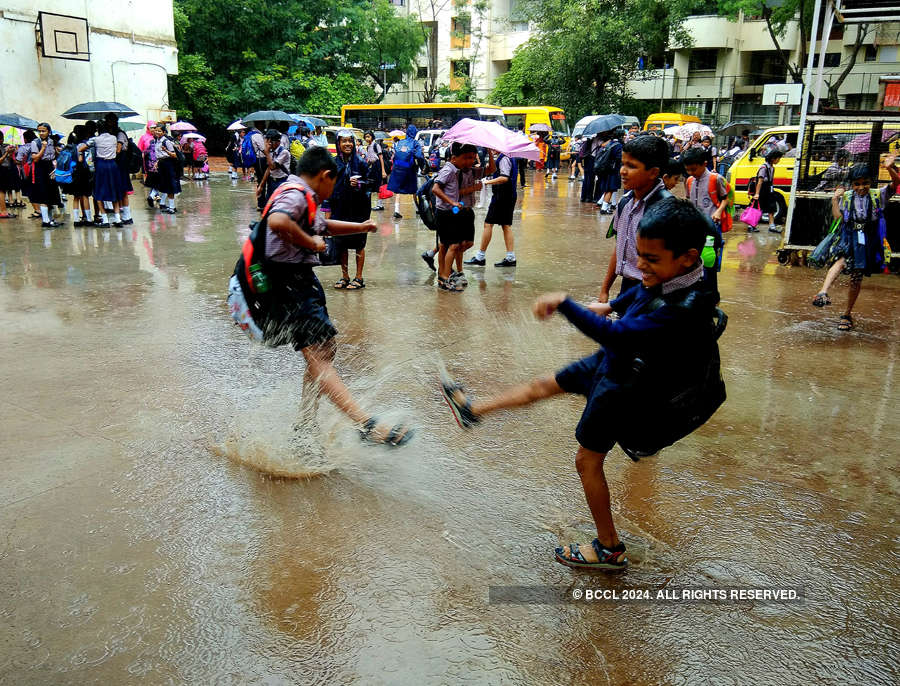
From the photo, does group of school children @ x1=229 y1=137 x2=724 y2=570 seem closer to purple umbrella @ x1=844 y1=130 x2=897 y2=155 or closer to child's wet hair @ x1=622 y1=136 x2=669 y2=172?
child's wet hair @ x1=622 y1=136 x2=669 y2=172

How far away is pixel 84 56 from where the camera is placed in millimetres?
21422

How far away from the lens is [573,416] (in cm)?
457

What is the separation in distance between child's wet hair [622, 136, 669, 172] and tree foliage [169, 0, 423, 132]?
3290cm

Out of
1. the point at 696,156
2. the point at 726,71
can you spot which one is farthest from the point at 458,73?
the point at 696,156

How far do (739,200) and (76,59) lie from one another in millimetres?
18705

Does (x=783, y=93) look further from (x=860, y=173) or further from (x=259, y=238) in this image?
(x=259, y=238)

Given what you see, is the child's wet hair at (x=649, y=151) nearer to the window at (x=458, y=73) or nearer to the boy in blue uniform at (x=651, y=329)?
the boy in blue uniform at (x=651, y=329)

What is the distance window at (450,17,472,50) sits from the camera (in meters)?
45.6

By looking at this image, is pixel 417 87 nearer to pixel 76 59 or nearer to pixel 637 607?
pixel 76 59

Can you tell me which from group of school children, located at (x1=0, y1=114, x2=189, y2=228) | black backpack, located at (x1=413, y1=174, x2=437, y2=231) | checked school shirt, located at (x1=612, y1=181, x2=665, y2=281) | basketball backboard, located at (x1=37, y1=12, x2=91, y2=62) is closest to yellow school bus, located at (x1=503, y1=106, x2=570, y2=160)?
basketball backboard, located at (x1=37, y1=12, x2=91, y2=62)

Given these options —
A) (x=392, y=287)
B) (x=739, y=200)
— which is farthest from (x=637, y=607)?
(x=739, y=200)

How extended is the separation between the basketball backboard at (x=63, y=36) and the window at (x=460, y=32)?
2855 centimetres

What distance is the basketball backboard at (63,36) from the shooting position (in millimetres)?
20547

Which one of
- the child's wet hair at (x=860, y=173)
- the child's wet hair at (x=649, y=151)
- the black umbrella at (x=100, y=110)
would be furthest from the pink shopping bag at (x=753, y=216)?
the black umbrella at (x=100, y=110)
